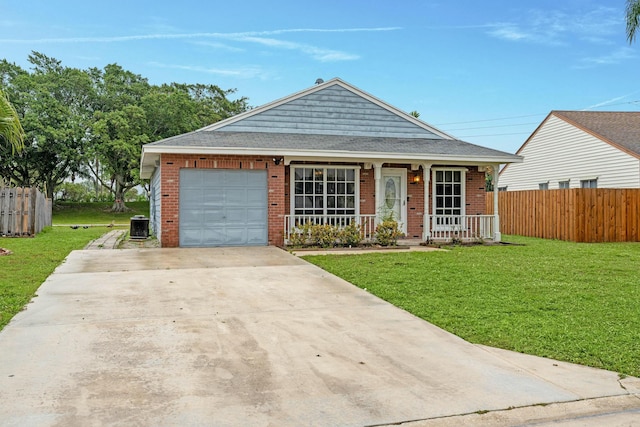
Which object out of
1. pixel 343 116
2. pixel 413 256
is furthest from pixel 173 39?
pixel 413 256

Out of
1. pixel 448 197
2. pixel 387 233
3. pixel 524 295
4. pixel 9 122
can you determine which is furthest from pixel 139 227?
pixel 524 295

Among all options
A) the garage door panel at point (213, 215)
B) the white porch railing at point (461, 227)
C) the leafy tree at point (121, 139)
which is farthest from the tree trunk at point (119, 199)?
the white porch railing at point (461, 227)

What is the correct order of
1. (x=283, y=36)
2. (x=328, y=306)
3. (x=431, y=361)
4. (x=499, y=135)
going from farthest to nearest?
1. (x=499, y=135)
2. (x=283, y=36)
3. (x=328, y=306)
4. (x=431, y=361)

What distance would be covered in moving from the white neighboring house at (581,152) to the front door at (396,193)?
10.7m

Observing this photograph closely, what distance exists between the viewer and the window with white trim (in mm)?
15617

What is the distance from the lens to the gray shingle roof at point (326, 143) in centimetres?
1325

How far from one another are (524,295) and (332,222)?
839cm

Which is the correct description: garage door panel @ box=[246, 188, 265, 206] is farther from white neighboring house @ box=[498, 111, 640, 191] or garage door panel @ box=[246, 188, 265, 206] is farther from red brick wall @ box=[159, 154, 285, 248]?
white neighboring house @ box=[498, 111, 640, 191]

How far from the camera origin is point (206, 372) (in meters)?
3.78

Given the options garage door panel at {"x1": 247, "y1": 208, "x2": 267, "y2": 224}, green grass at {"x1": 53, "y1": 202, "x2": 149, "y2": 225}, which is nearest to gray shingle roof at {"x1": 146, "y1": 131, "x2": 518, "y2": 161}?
garage door panel at {"x1": 247, "y1": 208, "x2": 267, "y2": 224}

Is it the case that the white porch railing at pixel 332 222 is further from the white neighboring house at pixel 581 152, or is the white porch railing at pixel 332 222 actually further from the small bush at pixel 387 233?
the white neighboring house at pixel 581 152

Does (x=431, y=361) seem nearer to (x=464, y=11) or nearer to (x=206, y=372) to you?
(x=206, y=372)

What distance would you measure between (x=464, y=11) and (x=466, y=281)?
44.2ft

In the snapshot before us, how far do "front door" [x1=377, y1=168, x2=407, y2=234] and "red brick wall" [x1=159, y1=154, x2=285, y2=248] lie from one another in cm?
347
